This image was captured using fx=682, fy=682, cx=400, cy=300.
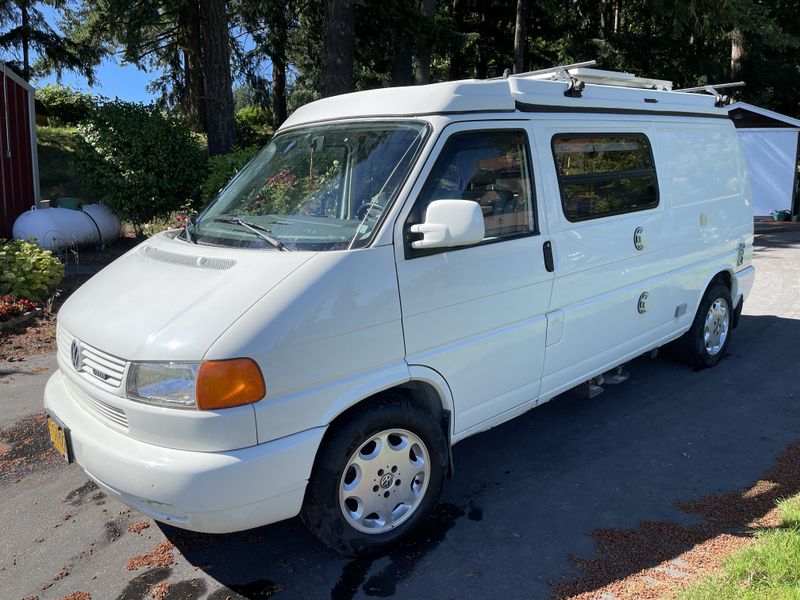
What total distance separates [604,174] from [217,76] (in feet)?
37.5

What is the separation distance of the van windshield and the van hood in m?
0.19

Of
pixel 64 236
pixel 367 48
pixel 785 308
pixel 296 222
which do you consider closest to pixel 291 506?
pixel 296 222

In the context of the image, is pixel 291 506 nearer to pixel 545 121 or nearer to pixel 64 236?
pixel 545 121

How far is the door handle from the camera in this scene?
416 centimetres

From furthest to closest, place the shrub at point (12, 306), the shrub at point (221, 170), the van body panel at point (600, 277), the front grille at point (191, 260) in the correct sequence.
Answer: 1. the shrub at point (221, 170)
2. the shrub at point (12, 306)
3. the van body panel at point (600, 277)
4. the front grille at point (191, 260)

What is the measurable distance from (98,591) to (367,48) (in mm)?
16985

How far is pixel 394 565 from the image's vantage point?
344cm

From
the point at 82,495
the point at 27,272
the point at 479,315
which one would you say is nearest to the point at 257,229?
the point at 479,315

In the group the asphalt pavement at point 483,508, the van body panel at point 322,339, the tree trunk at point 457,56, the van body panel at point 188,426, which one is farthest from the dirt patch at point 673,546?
the tree trunk at point 457,56

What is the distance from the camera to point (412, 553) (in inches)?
139

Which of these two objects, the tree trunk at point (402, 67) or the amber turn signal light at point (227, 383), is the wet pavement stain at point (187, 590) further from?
the tree trunk at point (402, 67)

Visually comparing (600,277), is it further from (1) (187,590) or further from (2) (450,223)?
(1) (187,590)

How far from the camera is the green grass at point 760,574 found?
303 cm

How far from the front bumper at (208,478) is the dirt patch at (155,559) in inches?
22.4
